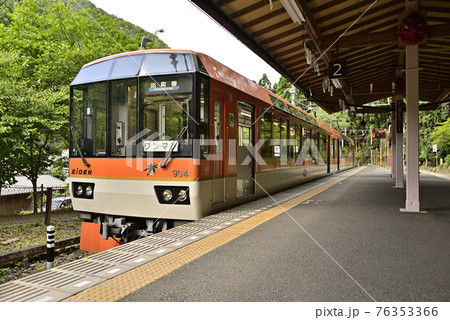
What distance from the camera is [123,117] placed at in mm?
6082

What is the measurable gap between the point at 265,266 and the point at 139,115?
338 cm

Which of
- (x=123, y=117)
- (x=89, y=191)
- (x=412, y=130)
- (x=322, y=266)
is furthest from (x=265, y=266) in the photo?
(x=412, y=130)

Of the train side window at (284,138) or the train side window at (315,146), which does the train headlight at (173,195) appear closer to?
the train side window at (284,138)

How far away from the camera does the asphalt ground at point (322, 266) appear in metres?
3.00

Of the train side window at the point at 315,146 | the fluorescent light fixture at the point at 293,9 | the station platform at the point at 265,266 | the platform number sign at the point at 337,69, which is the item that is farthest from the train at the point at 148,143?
the train side window at the point at 315,146

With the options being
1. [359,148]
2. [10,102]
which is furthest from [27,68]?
[359,148]

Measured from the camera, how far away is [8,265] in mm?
6898

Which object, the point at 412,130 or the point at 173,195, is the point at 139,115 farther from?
the point at 412,130

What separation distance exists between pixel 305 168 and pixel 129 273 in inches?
468

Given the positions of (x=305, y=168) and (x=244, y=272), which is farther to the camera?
(x=305, y=168)

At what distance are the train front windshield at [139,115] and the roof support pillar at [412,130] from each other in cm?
490

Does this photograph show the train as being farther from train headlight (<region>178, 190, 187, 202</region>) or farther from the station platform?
the station platform

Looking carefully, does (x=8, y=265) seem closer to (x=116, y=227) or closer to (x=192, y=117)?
(x=116, y=227)
